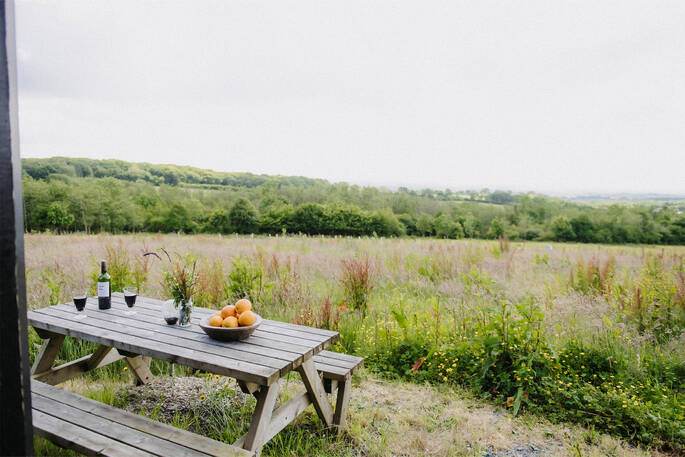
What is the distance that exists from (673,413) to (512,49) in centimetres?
1594

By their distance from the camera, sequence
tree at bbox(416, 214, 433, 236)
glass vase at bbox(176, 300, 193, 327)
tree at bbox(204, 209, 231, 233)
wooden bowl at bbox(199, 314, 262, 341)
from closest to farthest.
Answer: wooden bowl at bbox(199, 314, 262, 341)
glass vase at bbox(176, 300, 193, 327)
tree at bbox(416, 214, 433, 236)
tree at bbox(204, 209, 231, 233)

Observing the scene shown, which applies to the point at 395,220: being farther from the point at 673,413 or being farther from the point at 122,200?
the point at 673,413

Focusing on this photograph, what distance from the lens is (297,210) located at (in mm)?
26172

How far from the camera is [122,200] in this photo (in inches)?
917

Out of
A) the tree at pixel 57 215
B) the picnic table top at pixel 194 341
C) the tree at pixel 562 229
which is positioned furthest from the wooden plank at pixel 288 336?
the tree at pixel 562 229

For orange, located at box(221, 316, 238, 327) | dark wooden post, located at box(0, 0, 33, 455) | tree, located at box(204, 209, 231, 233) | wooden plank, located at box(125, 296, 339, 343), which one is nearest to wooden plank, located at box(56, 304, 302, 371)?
orange, located at box(221, 316, 238, 327)

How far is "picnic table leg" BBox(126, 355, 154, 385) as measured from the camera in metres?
3.38

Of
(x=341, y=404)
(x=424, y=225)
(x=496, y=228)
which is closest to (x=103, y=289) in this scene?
(x=341, y=404)

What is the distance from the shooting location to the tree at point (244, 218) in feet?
89.0

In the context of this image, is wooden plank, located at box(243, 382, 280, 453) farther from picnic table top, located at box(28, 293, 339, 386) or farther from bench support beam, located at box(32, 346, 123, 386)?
bench support beam, located at box(32, 346, 123, 386)

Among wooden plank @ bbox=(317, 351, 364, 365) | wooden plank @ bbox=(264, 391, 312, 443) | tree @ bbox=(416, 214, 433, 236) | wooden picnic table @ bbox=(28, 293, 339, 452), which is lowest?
tree @ bbox=(416, 214, 433, 236)

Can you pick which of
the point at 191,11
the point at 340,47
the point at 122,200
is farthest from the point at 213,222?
the point at 191,11

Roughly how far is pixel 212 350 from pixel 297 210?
79.3ft

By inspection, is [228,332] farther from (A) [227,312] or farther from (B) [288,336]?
(B) [288,336]
